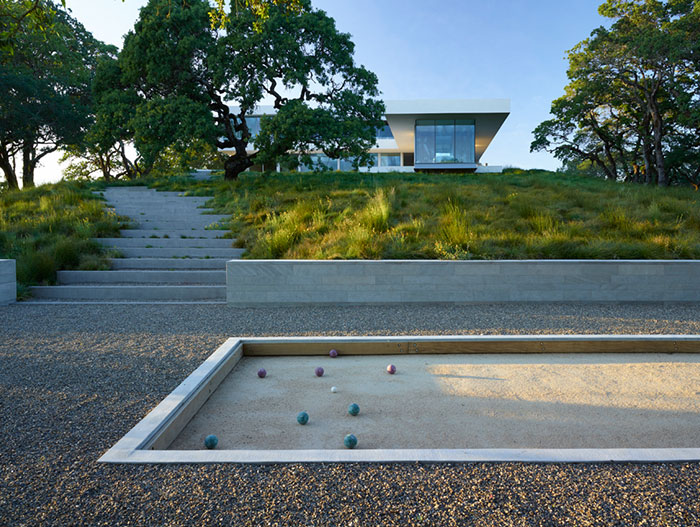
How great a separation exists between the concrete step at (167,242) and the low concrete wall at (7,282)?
223cm

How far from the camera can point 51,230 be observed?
28.8 feet

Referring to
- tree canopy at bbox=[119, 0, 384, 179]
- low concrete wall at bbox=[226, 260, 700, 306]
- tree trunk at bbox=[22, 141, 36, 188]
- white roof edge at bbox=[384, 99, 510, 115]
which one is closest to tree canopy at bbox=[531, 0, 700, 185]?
white roof edge at bbox=[384, 99, 510, 115]

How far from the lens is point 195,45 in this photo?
12562 millimetres

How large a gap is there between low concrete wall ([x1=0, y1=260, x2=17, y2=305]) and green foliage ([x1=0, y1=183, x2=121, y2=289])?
448mm

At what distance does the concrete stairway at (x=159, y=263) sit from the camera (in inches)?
266

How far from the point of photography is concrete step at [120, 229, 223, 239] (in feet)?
30.0

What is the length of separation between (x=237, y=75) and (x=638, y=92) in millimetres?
17851

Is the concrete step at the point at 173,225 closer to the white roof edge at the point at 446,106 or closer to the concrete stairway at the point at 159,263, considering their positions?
Answer: the concrete stairway at the point at 159,263

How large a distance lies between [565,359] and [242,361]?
307cm

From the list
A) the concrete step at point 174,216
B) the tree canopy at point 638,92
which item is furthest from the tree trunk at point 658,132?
the concrete step at point 174,216

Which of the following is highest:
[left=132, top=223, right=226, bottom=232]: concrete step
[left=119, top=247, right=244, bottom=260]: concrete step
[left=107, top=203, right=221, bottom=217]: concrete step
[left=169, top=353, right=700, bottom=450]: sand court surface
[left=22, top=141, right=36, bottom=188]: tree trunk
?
[left=22, top=141, right=36, bottom=188]: tree trunk

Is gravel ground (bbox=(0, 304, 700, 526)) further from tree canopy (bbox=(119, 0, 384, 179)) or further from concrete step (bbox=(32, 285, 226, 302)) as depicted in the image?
tree canopy (bbox=(119, 0, 384, 179))

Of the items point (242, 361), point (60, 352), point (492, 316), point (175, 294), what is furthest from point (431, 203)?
point (60, 352)

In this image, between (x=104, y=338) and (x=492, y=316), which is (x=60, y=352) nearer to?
(x=104, y=338)
